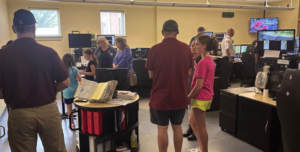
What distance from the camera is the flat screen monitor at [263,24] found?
9.41m

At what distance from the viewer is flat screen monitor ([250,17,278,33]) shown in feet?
30.9

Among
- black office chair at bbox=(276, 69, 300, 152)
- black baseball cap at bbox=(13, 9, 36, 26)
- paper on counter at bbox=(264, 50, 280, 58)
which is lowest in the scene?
black office chair at bbox=(276, 69, 300, 152)

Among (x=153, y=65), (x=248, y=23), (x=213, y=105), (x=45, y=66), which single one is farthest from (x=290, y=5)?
(x=45, y=66)

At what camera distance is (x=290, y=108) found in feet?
4.09

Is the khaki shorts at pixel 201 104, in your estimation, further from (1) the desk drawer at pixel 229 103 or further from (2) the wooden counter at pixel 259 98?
(1) the desk drawer at pixel 229 103

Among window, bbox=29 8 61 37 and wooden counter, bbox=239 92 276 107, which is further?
window, bbox=29 8 61 37

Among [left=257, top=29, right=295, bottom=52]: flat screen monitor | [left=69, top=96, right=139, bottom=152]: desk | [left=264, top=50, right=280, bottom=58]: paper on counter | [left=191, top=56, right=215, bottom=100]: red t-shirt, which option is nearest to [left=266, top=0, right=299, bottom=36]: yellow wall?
[left=257, top=29, right=295, bottom=52]: flat screen monitor

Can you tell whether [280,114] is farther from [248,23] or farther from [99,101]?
[248,23]

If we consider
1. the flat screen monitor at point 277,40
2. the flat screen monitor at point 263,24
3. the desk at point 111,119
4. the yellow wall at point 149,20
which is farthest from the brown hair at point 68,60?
the flat screen monitor at point 263,24

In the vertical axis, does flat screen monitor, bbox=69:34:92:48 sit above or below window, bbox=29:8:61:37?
below

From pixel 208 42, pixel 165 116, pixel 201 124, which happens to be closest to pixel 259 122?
pixel 201 124

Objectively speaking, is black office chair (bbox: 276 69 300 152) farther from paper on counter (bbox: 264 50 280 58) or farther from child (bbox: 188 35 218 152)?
paper on counter (bbox: 264 50 280 58)

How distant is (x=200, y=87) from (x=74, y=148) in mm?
1823

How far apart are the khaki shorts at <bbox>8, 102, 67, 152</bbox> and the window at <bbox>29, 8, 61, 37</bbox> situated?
624 centimetres
